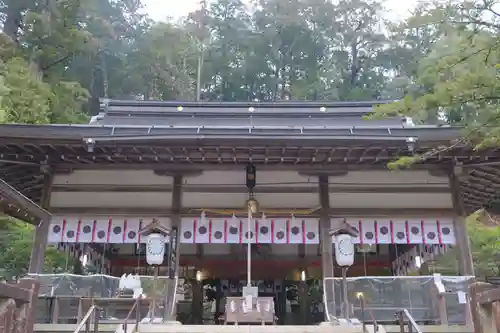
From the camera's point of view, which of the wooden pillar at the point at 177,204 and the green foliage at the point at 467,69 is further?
the wooden pillar at the point at 177,204

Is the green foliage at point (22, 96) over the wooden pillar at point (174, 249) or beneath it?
over

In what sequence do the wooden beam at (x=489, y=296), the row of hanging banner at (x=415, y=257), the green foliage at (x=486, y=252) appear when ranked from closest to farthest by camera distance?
Result: the wooden beam at (x=489, y=296), the row of hanging banner at (x=415, y=257), the green foliage at (x=486, y=252)

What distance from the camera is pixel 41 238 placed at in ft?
30.3

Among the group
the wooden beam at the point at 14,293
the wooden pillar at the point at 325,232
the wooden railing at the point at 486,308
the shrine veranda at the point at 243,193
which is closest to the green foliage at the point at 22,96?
the shrine veranda at the point at 243,193

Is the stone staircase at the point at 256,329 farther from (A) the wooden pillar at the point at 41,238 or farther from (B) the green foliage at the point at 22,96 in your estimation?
(B) the green foliage at the point at 22,96

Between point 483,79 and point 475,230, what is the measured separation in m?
15.4

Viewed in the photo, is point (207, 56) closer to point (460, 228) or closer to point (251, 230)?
point (251, 230)

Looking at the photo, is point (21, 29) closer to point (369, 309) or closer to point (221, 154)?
point (221, 154)

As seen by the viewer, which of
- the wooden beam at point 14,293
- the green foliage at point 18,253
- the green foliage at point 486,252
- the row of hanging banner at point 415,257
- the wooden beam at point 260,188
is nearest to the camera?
the wooden beam at point 14,293

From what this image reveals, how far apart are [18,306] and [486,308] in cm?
526

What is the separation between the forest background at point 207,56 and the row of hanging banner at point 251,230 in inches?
311

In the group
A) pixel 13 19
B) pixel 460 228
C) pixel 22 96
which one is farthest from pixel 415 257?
pixel 13 19

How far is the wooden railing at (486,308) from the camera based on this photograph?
507cm

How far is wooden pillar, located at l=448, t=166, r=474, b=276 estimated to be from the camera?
9.08m
